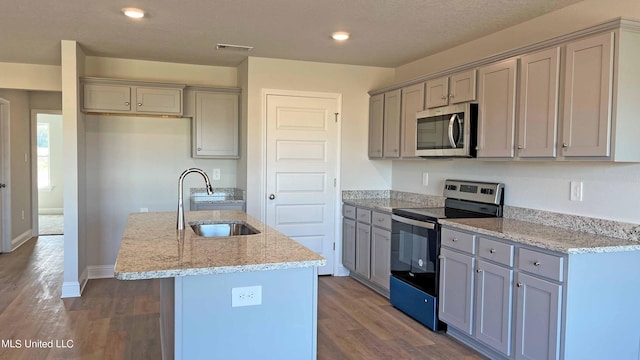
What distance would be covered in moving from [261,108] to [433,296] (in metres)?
2.56

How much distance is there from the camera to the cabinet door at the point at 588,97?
99.3 inches

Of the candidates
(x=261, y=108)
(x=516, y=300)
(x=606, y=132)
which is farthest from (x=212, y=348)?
(x=261, y=108)

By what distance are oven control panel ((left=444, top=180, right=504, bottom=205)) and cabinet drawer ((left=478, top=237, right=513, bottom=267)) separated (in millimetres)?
717

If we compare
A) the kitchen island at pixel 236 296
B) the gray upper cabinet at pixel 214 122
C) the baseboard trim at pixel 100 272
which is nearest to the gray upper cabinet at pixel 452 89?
the kitchen island at pixel 236 296

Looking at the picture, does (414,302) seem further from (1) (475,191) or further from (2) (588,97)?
(2) (588,97)

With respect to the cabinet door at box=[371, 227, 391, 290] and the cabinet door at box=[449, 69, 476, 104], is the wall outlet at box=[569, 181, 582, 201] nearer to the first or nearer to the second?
the cabinet door at box=[449, 69, 476, 104]

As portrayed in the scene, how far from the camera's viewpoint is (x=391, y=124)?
4.71m

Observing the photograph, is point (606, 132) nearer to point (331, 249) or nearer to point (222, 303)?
point (222, 303)

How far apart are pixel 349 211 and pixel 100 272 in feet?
9.05

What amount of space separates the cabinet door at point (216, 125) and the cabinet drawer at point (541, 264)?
11.0 ft

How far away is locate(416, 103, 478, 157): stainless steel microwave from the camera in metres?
3.52

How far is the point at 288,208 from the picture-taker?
199 inches

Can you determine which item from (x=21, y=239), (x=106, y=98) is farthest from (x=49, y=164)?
(x=106, y=98)

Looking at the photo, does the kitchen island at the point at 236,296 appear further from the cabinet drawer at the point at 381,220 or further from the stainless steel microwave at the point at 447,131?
the cabinet drawer at the point at 381,220
